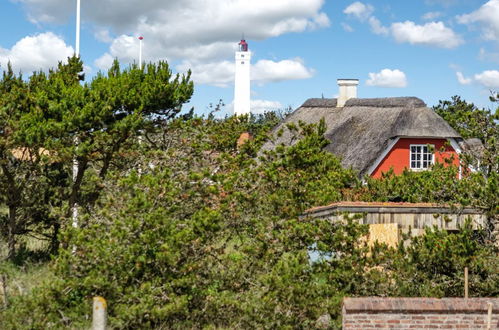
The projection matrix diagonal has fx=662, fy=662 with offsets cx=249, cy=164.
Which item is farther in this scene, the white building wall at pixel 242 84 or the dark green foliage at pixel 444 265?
the white building wall at pixel 242 84

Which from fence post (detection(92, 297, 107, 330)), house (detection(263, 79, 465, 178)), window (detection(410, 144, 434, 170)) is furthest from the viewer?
window (detection(410, 144, 434, 170))

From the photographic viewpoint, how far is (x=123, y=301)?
9.28 m

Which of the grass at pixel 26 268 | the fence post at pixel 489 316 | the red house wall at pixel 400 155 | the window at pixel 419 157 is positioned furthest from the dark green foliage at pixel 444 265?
the window at pixel 419 157

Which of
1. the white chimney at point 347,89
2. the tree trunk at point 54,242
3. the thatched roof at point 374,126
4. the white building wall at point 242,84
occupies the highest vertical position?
the white building wall at point 242,84

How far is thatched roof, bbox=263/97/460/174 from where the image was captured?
2822 cm

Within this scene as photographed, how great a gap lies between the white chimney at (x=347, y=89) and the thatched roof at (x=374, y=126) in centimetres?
124

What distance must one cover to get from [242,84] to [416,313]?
212 feet

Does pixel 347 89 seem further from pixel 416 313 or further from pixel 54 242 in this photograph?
pixel 416 313

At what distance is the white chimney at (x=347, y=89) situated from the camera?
34.7m

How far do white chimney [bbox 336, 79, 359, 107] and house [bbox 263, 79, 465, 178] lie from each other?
197 cm

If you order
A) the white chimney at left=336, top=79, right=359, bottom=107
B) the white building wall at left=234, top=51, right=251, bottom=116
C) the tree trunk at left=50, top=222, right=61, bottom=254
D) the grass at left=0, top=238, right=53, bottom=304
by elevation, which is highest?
the white building wall at left=234, top=51, right=251, bottom=116

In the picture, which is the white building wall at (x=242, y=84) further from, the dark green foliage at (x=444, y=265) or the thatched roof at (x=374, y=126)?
the dark green foliage at (x=444, y=265)

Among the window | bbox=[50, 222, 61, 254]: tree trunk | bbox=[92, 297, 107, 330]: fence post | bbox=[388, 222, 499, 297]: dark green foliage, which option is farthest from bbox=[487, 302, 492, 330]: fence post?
the window

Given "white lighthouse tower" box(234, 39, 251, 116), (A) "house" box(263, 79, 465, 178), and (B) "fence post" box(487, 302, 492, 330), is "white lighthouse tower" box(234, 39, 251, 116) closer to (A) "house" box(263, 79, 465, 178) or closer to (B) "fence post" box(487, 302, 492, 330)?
(A) "house" box(263, 79, 465, 178)
